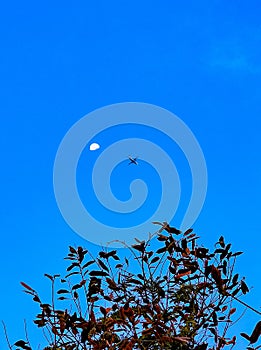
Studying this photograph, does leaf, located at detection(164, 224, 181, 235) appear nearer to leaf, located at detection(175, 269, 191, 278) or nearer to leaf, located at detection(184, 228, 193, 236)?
leaf, located at detection(184, 228, 193, 236)

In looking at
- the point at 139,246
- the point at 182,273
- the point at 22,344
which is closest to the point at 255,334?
the point at 182,273

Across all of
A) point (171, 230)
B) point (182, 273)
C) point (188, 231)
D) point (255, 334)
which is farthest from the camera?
point (188, 231)

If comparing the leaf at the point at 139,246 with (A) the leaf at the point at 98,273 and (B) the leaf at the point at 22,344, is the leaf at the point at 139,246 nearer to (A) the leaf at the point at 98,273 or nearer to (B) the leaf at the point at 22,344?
(A) the leaf at the point at 98,273

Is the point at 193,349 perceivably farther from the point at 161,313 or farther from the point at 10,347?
the point at 10,347

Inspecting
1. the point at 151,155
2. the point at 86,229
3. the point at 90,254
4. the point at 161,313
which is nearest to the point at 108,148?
the point at 151,155

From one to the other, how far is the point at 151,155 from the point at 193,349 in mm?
3541

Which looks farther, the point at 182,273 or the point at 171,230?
the point at 171,230

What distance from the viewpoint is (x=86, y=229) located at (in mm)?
5004

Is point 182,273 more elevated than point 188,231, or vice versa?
point 188,231

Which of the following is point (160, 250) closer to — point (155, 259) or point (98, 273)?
point (155, 259)

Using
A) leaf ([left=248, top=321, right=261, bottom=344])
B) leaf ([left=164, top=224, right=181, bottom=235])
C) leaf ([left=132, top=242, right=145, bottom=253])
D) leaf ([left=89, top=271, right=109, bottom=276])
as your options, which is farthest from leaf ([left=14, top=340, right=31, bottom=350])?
leaf ([left=248, top=321, right=261, bottom=344])

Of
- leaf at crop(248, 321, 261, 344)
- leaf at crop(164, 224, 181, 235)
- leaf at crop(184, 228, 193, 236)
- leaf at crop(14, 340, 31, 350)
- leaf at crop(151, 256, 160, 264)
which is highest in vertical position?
leaf at crop(184, 228, 193, 236)

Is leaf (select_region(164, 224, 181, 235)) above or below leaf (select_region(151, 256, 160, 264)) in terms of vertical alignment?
above

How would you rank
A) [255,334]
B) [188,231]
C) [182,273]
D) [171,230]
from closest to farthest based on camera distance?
[255,334] < [182,273] < [171,230] < [188,231]
